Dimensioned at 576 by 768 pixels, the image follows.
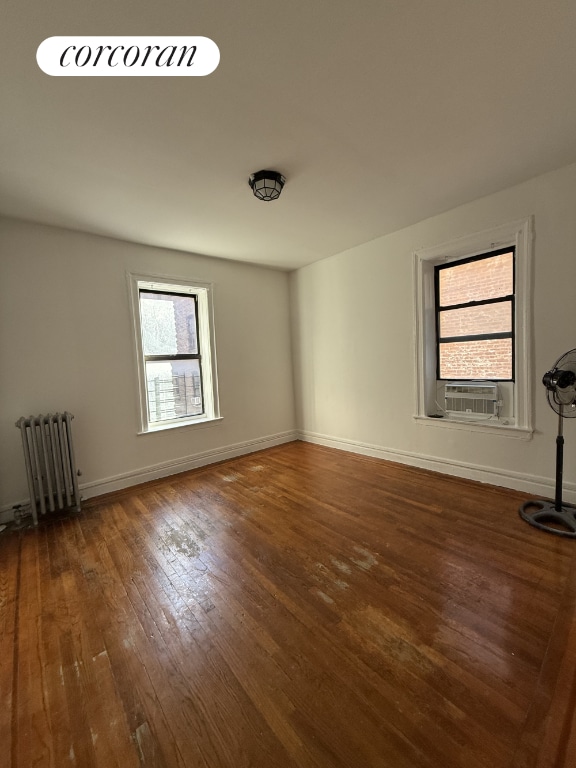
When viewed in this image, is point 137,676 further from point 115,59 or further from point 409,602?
point 115,59

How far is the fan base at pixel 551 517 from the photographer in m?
2.23

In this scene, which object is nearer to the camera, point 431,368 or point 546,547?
point 546,547

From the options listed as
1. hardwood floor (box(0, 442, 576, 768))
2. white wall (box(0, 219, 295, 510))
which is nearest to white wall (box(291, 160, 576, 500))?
hardwood floor (box(0, 442, 576, 768))

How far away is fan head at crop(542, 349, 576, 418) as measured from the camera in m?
2.30

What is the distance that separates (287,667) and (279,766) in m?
0.34

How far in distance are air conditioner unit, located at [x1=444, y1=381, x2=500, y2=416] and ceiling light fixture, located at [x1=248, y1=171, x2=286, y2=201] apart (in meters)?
2.65

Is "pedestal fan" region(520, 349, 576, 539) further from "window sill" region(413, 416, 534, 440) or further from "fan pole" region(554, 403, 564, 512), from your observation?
"window sill" region(413, 416, 534, 440)

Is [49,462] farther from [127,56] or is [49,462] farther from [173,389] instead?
[127,56]

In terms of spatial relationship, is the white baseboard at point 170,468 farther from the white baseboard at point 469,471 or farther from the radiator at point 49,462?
the white baseboard at point 469,471

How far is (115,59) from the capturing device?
143 cm

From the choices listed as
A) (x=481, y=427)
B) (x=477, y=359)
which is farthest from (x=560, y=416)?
(x=477, y=359)

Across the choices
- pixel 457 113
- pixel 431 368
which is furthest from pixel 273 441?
pixel 457 113

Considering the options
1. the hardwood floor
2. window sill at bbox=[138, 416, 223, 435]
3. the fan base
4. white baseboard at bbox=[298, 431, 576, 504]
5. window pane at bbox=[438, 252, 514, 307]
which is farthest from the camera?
window sill at bbox=[138, 416, 223, 435]

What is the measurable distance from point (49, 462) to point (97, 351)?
1180 millimetres
